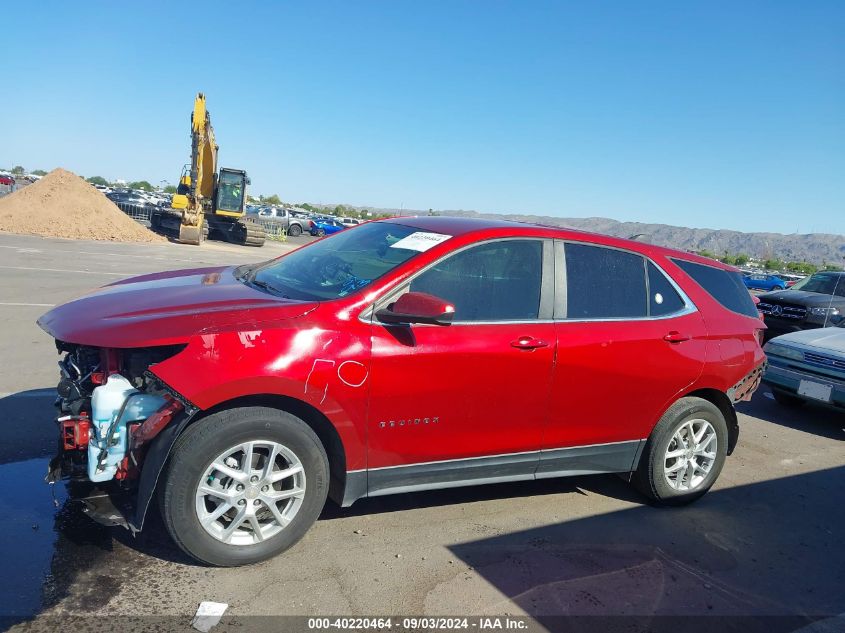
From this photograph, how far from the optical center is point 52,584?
3.10 metres

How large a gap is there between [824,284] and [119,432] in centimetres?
1414

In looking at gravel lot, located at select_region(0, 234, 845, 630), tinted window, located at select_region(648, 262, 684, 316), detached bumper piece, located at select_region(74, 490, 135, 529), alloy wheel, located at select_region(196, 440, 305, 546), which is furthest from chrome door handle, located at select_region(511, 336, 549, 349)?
detached bumper piece, located at select_region(74, 490, 135, 529)

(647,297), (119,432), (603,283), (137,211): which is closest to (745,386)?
(647,297)

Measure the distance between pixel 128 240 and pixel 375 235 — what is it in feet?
71.5

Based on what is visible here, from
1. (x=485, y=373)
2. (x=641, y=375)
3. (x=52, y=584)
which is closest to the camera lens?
(x=52, y=584)

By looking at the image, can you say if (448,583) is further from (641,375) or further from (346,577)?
(641,375)

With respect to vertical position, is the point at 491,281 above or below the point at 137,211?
above

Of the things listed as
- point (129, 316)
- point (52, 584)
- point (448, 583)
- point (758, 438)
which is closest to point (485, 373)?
point (448, 583)

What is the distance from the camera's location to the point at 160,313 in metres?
3.40

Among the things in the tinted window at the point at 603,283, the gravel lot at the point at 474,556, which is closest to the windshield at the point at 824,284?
the gravel lot at the point at 474,556

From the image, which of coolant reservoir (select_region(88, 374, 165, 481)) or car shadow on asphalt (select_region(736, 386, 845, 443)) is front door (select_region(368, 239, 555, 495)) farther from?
car shadow on asphalt (select_region(736, 386, 845, 443))

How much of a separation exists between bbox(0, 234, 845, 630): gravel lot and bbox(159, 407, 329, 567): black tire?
0.12 metres

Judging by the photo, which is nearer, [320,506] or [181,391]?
[181,391]

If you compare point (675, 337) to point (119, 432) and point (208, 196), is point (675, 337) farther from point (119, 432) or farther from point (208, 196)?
point (208, 196)
